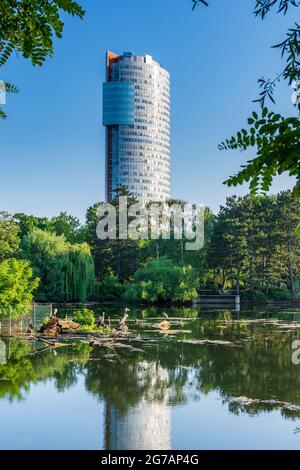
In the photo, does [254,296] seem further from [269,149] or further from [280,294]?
[269,149]

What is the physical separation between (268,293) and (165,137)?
75024mm

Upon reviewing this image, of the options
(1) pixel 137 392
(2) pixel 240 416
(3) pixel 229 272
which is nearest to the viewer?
(2) pixel 240 416

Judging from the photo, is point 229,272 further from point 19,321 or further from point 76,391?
point 76,391

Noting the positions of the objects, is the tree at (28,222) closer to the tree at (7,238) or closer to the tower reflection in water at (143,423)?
the tree at (7,238)

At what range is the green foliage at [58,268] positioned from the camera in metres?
36.0

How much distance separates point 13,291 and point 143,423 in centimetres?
1056

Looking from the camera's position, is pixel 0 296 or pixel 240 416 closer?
pixel 240 416

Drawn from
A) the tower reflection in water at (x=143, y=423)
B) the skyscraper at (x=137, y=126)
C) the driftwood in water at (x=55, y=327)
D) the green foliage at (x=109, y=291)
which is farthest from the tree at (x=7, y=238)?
the skyscraper at (x=137, y=126)

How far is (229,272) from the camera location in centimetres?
4366

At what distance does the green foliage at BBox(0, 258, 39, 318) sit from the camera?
59.8 ft

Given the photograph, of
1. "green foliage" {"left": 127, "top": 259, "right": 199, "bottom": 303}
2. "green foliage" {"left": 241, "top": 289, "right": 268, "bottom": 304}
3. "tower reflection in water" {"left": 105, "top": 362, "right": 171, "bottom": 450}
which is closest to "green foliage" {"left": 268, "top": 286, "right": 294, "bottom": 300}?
"green foliage" {"left": 241, "top": 289, "right": 268, "bottom": 304}

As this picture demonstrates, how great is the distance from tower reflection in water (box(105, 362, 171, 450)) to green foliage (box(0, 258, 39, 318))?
8040 mm

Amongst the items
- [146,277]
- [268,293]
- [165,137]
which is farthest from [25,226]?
[165,137]

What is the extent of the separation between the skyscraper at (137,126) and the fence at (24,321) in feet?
250
